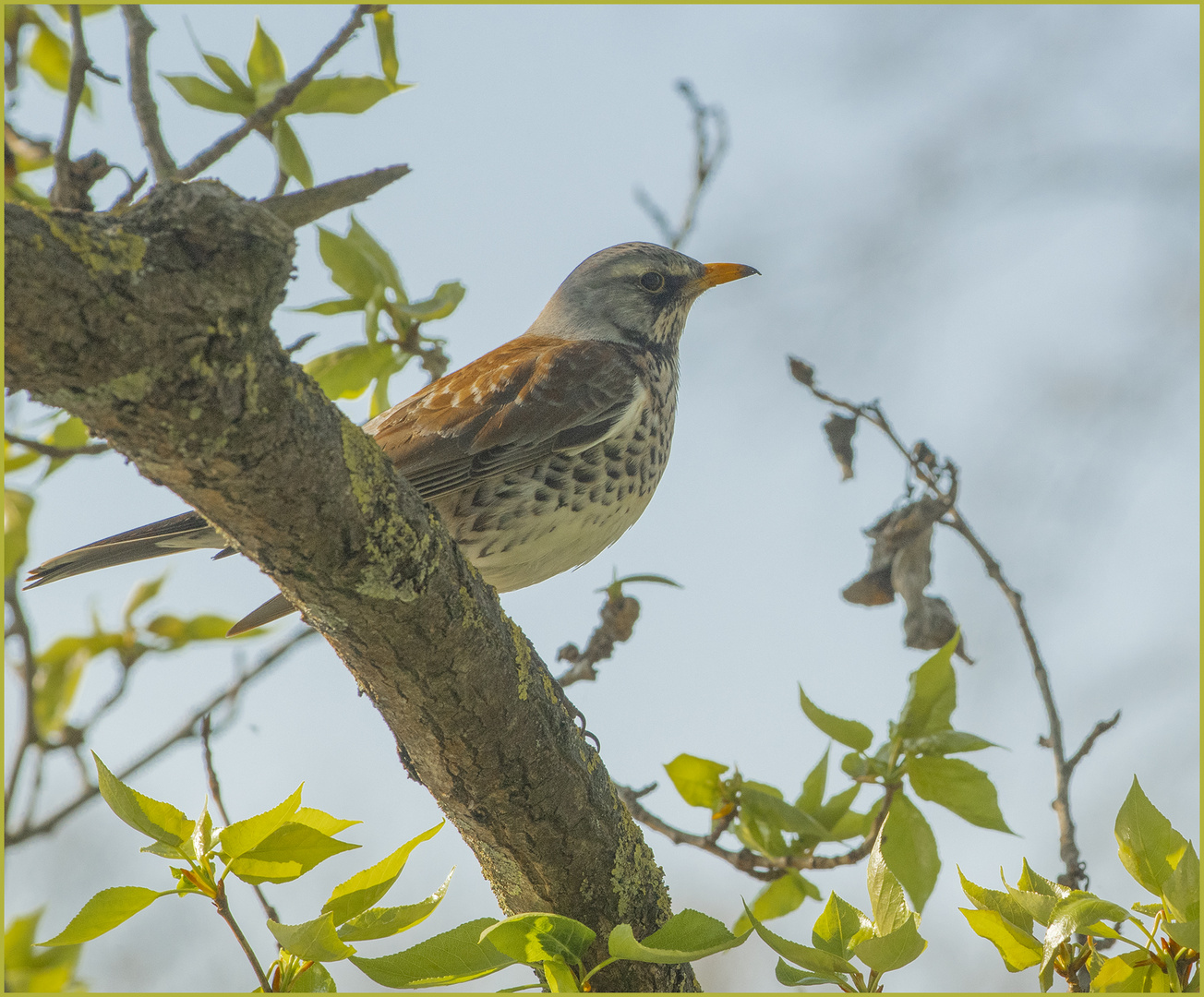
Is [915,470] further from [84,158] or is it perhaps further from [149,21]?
[149,21]

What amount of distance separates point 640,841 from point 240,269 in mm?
1748

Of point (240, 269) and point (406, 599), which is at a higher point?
point (240, 269)

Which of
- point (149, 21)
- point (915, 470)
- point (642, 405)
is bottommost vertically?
point (915, 470)

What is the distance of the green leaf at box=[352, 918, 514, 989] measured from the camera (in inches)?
74.1

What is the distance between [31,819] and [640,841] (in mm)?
2441

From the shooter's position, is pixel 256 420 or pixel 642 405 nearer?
pixel 256 420

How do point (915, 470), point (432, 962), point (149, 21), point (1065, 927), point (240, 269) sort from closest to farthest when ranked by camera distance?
point (240, 269), point (1065, 927), point (432, 962), point (915, 470), point (149, 21)

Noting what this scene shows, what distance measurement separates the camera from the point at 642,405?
392 cm


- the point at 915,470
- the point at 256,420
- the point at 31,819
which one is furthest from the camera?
the point at 31,819

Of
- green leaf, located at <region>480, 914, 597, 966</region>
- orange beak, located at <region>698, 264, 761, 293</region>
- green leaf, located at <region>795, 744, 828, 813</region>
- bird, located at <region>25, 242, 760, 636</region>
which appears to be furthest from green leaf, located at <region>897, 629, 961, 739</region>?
orange beak, located at <region>698, 264, 761, 293</region>

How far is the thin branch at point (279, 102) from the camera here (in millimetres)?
2977

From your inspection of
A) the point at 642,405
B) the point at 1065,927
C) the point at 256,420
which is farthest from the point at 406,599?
the point at 642,405

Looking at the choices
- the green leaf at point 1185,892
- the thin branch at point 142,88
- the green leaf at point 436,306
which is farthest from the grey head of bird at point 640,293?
the green leaf at point 1185,892

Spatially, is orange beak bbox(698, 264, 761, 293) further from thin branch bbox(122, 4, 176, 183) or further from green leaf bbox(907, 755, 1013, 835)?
green leaf bbox(907, 755, 1013, 835)
